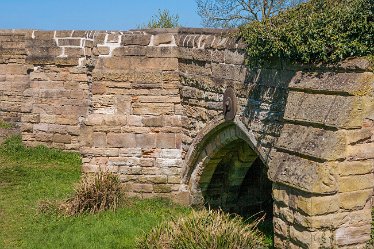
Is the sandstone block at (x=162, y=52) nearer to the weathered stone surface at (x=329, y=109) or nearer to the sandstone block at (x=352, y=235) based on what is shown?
the weathered stone surface at (x=329, y=109)

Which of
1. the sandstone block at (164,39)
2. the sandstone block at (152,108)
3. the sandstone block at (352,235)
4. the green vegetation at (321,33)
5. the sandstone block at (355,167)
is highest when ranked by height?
the sandstone block at (164,39)

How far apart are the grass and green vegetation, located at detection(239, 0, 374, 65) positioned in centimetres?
368

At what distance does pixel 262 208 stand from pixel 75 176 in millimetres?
4456

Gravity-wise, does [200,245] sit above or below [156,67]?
below

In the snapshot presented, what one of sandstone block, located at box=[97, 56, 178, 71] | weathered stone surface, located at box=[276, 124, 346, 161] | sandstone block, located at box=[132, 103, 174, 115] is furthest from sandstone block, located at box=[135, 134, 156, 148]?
weathered stone surface, located at box=[276, 124, 346, 161]

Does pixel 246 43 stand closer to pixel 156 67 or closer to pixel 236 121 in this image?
pixel 236 121

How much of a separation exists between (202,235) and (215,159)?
113 inches

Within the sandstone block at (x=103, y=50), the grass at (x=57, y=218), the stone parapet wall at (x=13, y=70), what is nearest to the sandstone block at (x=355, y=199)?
the grass at (x=57, y=218)

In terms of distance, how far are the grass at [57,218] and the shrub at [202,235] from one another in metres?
0.87

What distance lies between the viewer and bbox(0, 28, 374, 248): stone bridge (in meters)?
6.53

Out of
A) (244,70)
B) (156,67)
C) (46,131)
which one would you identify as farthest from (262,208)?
(46,131)

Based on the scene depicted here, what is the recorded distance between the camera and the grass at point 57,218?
9727 millimetres

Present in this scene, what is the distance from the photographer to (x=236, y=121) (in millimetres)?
9039

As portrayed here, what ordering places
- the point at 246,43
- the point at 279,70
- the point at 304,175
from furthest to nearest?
1. the point at 246,43
2. the point at 279,70
3. the point at 304,175
